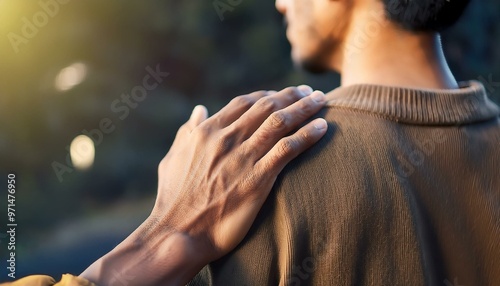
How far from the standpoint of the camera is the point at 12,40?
4.14m

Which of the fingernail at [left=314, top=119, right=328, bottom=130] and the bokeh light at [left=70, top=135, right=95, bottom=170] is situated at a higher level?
the fingernail at [left=314, top=119, right=328, bottom=130]

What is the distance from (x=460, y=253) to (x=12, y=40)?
3.83 m

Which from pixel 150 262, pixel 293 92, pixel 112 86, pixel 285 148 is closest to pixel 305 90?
pixel 293 92

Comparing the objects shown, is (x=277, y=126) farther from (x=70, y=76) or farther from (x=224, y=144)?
(x=70, y=76)

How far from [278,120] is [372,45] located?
175 millimetres

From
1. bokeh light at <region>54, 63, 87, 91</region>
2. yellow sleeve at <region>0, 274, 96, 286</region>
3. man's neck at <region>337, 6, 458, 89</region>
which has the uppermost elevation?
yellow sleeve at <region>0, 274, 96, 286</region>

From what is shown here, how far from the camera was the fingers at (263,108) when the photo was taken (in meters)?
0.77

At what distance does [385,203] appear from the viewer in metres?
0.73

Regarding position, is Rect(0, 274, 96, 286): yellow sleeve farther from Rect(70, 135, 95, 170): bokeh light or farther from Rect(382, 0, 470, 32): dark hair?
Rect(70, 135, 95, 170): bokeh light

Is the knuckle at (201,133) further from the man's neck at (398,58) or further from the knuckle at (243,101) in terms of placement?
the man's neck at (398,58)

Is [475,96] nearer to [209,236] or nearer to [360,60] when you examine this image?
[360,60]

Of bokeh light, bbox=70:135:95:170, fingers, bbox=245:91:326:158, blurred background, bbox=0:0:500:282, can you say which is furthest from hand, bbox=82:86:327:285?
bokeh light, bbox=70:135:95:170

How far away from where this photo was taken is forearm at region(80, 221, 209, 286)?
716 mm

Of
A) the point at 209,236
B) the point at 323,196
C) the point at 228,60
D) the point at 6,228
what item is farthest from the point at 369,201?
the point at 228,60
